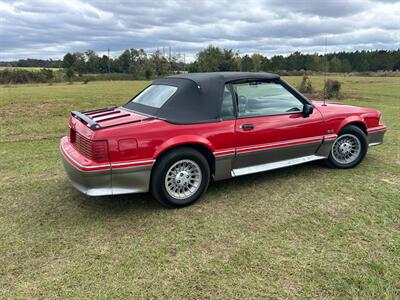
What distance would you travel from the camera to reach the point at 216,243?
3.25 m

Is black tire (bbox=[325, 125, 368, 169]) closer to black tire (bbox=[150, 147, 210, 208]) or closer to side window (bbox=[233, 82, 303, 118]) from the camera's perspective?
side window (bbox=[233, 82, 303, 118])

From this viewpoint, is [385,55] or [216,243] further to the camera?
[385,55]

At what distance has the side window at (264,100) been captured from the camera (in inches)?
173

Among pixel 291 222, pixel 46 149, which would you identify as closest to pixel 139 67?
pixel 46 149

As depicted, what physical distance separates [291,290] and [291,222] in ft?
3.74

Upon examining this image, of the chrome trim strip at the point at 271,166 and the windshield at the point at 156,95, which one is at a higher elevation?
the windshield at the point at 156,95

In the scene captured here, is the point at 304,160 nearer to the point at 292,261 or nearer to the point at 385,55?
the point at 292,261

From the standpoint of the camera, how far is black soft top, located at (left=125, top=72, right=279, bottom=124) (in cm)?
400

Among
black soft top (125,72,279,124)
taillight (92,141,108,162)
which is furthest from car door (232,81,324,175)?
taillight (92,141,108,162)

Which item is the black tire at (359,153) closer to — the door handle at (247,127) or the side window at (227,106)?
the door handle at (247,127)

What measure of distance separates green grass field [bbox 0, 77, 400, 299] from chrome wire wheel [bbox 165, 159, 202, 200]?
0.21 metres

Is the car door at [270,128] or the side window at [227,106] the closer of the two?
the side window at [227,106]

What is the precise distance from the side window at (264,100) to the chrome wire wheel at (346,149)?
1.01m

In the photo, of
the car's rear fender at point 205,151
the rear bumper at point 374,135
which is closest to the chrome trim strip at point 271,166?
the car's rear fender at point 205,151
